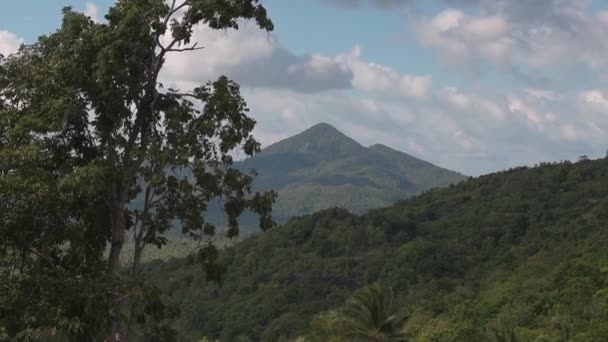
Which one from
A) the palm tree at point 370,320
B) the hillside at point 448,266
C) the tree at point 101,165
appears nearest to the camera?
the tree at point 101,165

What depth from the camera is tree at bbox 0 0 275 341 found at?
1302cm

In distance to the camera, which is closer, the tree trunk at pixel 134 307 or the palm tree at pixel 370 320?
the tree trunk at pixel 134 307

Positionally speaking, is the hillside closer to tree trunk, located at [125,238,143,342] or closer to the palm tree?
the palm tree

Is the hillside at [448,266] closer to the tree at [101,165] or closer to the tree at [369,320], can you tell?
the tree at [369,320]

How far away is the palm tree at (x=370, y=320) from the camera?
39.1 meters

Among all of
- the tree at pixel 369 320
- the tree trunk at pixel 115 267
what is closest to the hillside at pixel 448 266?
the tree at pixel 369 320

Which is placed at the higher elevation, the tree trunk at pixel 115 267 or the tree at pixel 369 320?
the tree trunk at pixel 115 267

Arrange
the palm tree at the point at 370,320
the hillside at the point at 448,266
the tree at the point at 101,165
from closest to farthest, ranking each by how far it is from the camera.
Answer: the tree at the point at 101,165 < the palm tree at the point at 370,320 < the hillside at the point at 448,266

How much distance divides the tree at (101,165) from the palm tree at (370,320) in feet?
82.2

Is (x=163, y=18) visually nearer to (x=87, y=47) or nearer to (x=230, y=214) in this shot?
(x=87, y=47)

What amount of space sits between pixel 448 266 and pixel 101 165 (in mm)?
115406

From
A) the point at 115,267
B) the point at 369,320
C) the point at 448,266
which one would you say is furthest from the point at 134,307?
the point at 448,266

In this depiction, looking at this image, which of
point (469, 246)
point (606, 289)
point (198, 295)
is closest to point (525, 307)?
point (606, 289)

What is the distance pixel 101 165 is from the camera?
527 inches
